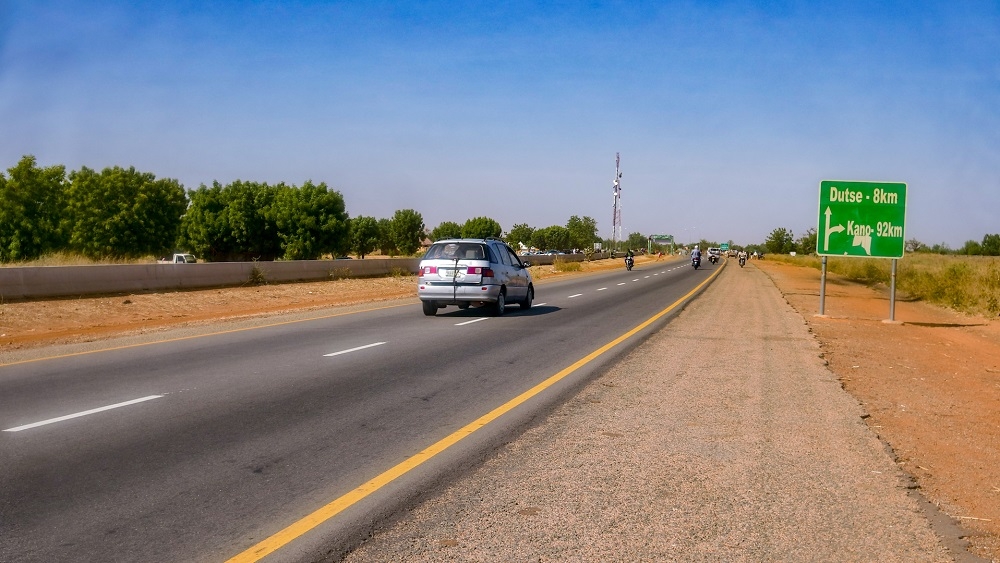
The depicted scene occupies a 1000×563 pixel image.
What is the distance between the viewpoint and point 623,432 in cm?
755

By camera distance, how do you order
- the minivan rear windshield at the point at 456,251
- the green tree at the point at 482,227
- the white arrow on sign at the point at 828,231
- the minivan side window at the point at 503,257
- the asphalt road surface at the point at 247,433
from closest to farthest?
the asphalt road surface at the point at 247,433, the minivan rear windshield at the point at 456,251, the minivan side window at the point at 503,257, the white arrow on sign at the point at 828,231, the green tree at the point at 482,227

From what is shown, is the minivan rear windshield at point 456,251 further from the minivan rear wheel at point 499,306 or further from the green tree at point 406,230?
the green tree at point 406,230

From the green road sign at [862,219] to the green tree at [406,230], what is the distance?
137 metres

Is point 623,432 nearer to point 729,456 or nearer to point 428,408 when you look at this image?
point 729,456

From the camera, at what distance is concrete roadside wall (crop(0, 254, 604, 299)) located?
2098 cm

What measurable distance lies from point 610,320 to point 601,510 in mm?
14834

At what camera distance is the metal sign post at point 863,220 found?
2094cm

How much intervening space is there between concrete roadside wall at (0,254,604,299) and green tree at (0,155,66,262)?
150 ft

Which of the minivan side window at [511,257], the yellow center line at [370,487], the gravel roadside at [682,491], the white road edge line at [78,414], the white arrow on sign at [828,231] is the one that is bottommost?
the white road edge line at [78,414]

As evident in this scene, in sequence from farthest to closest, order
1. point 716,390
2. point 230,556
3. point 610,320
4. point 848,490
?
point 610,320
point 716,390
point 848,490
point 230,556

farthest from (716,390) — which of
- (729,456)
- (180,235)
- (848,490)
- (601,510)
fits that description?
(180,235)

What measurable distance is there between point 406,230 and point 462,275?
456 ft

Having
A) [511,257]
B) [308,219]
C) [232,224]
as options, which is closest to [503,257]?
[511,257]

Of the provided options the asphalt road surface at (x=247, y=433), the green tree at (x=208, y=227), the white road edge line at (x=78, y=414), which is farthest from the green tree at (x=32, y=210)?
the white road edge line at (x=78, y=414)
